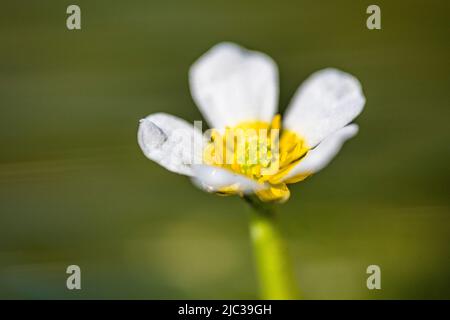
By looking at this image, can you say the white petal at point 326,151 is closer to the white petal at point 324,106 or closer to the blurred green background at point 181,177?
the white petal at point 324,106

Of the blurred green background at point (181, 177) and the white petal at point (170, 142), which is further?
the blurred green background at point (181, 177)

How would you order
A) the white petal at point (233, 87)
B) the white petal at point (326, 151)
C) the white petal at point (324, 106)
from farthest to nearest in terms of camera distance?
the white petal at point (233, 87)
the white petal at point (324, 106)
the white petal at point (326, 151)

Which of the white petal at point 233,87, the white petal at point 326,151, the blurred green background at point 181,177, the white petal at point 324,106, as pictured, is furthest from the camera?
the blurred green background at point 181,177

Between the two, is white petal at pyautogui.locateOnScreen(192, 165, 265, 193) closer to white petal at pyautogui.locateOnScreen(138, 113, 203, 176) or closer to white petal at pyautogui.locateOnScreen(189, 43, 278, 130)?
white petal at pyautogui.locateOnScreen(138, 113, 203, 176)

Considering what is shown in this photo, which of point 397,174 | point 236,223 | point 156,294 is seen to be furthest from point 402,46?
point 156,294

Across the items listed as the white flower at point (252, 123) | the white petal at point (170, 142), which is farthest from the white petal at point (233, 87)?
the white petal at point (170, 142)

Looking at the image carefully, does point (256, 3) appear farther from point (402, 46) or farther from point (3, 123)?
point (3, 123)

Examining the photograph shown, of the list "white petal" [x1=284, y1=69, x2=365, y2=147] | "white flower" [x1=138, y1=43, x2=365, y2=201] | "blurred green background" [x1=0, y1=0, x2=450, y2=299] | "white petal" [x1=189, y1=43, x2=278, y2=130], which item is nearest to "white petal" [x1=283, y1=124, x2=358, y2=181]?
"white flower" [x1=138, y1=43, x2=365, y2=201]
